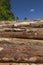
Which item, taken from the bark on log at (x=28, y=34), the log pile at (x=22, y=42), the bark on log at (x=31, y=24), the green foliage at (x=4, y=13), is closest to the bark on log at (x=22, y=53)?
the log pile at (x=22, y=42)

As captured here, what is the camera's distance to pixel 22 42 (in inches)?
137

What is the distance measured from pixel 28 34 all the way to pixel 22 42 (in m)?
0.21

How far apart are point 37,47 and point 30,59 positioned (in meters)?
0.23

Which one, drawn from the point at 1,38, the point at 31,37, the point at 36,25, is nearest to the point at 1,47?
the point at 1,38

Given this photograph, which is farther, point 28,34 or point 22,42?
point 28,34

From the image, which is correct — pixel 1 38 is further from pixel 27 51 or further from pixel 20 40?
pixel 27 51

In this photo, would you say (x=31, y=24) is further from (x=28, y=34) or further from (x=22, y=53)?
→ (x=22, y=53)

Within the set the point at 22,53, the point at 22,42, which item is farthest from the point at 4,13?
the point at 22,53

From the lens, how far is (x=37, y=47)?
3.26 metres

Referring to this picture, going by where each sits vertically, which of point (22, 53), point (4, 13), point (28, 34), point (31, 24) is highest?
point (31, 24)

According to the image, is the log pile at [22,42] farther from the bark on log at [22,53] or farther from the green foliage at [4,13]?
the green foliage at [4,13]

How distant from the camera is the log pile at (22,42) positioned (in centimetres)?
311

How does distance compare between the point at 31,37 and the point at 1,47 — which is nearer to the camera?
Result: the point at 1,47

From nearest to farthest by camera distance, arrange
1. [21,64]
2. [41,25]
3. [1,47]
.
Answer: [21,64]
[1,47]
[41,25]
